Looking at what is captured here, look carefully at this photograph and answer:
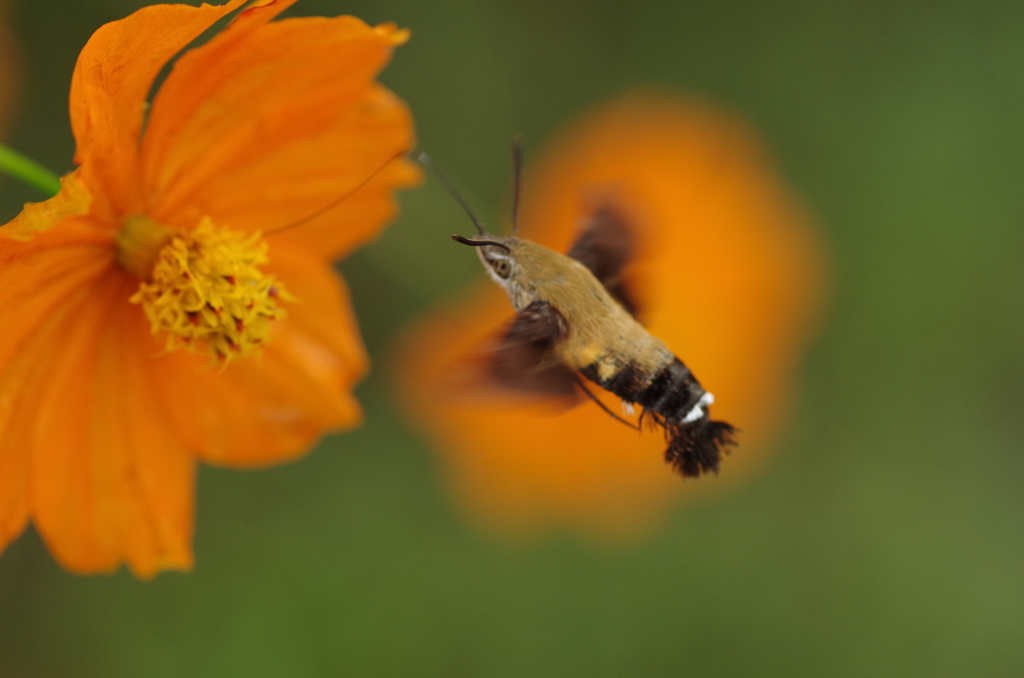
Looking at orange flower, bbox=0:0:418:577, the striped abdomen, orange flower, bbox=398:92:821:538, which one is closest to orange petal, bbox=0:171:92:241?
orange flower, bbox=0:0:418:577

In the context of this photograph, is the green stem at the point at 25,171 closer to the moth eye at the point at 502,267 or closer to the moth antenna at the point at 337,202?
the moth antenna at the point at 337,202

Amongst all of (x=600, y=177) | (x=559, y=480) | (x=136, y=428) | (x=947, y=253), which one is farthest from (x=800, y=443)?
(x=136, y=428)

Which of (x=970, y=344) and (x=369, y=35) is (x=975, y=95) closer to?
(x=970, y=344)

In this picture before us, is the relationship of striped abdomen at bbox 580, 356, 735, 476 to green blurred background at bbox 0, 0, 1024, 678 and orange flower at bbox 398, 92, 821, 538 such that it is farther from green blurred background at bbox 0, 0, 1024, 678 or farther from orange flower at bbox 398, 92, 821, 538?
green blurred background at bbox 0, 0, 1024, 678

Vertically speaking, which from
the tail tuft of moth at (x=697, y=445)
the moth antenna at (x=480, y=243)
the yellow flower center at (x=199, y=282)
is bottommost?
the yellow flower center at (x=199, y=282)

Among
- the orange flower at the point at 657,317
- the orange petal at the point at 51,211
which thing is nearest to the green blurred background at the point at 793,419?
the orange flower at the point at 657,317

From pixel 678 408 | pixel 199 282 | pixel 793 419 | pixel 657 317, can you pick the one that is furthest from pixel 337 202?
pixel 793 419

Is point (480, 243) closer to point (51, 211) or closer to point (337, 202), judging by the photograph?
point (337, 202)
